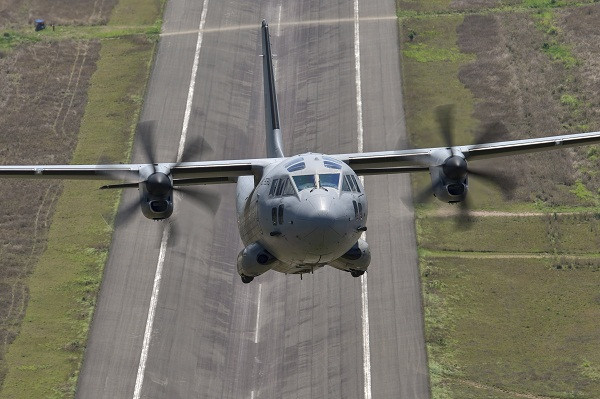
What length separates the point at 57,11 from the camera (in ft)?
377

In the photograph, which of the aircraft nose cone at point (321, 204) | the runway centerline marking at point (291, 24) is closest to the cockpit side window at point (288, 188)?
the aircraft nose cone at point (321, 204)

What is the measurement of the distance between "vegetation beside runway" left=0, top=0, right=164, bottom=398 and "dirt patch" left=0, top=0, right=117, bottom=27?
137cm

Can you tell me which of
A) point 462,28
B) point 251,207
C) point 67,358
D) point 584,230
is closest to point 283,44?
point 462,28

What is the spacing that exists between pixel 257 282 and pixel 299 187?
85.5 ft

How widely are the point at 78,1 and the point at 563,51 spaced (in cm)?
4479

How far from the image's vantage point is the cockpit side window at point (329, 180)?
50906 millimetres

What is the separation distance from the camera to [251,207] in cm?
5522

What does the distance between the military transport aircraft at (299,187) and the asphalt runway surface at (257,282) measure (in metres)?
2.74

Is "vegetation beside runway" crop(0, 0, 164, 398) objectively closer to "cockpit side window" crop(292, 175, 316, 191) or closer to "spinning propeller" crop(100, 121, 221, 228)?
"spinning propeller" crop(100, 121, 221, 228)

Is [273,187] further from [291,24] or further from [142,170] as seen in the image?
[291,24]

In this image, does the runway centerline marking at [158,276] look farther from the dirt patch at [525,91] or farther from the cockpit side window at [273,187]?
the dirt patch at [525,91]

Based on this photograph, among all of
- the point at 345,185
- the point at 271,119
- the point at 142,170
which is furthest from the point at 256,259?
the point at 271,119

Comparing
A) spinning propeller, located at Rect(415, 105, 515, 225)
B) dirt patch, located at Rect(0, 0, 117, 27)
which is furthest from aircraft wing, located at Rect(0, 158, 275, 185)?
dirt patch, located at Rect(0, 0, 117, 27)

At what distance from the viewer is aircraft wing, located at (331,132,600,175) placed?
189ft
